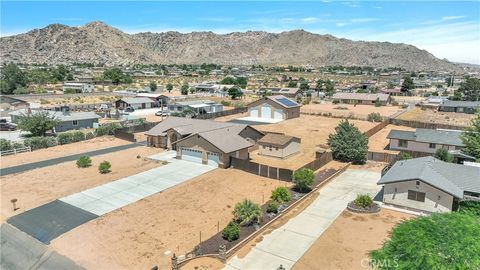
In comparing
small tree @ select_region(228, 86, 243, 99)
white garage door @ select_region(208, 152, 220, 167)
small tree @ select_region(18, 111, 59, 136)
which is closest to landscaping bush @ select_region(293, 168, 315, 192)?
white garage door @ select_region(208, 152, 220, 167)

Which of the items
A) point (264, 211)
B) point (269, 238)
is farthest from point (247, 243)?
point (264, 211)

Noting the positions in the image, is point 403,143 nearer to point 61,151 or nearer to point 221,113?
point 221,113

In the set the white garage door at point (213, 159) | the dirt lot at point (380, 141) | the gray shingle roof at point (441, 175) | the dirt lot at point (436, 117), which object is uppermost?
the gray shingle roof at point (441, 175)

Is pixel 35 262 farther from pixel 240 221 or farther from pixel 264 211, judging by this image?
pixel 264 211

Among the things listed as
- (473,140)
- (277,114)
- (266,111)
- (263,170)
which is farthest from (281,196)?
(266,111)

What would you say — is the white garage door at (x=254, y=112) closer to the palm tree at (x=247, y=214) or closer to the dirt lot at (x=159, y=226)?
the dirt lot at (x=159, y=226)

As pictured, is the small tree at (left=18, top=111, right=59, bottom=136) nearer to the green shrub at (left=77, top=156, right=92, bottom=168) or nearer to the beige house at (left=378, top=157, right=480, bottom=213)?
the green shrub at (left=77, top=156, right=92, bottom=168)

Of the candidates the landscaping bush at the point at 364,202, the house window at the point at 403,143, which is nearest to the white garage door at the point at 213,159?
the landscaping bush at the point at 364,202
